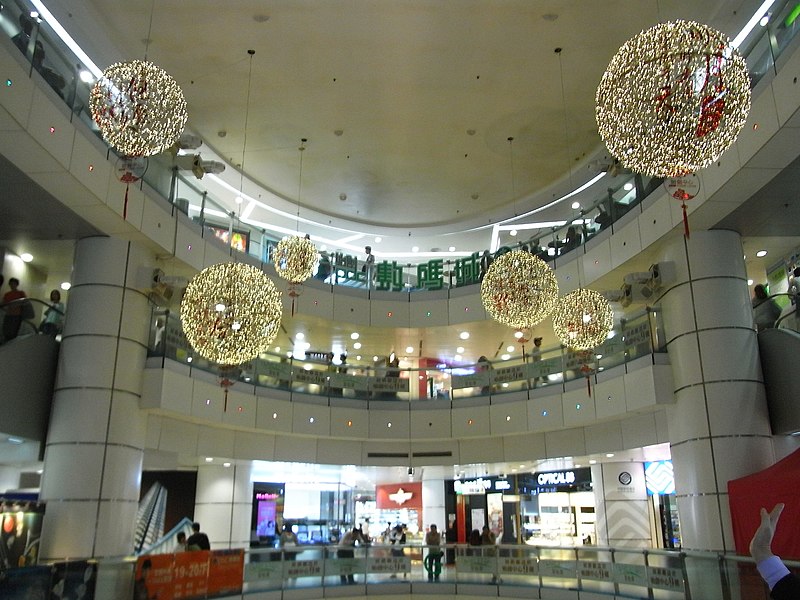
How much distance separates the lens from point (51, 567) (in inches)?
279

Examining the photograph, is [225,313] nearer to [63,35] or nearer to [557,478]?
[63,35]

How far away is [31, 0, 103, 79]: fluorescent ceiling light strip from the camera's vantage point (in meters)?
10.6

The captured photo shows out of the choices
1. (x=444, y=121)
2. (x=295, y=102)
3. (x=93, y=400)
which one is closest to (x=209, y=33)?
(x=295, y=102)

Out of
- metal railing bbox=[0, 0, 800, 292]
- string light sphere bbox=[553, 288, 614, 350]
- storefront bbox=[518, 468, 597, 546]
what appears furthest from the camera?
storefront bbox=[518, 468, 597, 546]

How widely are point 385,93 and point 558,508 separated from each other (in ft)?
39.8

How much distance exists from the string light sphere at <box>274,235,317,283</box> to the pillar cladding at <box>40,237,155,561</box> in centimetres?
237

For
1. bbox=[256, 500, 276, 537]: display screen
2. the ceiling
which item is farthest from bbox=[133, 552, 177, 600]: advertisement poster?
bbox=[256, 500, 276, 537]: display screen

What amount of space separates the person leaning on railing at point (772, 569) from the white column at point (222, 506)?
50.8ft

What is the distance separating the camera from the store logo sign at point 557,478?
18.0m

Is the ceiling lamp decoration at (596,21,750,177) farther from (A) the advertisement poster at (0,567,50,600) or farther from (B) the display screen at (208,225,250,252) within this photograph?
(B) the display screen at (208,225,250,252)

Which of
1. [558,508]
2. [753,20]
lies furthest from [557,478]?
[753,20]

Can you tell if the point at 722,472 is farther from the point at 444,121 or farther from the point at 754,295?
the point at 444,121

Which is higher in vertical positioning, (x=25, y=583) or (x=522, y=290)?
(x=522, y=290)

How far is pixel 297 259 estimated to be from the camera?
464 inches
